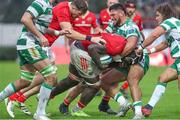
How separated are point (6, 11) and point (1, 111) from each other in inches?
742

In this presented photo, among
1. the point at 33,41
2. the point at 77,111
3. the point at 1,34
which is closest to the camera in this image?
the point at 33,41

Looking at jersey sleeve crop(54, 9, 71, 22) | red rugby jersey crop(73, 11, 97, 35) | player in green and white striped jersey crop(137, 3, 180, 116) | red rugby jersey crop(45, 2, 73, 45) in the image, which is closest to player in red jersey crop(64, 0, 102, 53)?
red rugby jersey crop(73, 11, 97, 35)

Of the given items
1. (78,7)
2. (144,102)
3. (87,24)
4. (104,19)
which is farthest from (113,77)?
(104,19)

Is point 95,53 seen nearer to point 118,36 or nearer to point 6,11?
point 118,36

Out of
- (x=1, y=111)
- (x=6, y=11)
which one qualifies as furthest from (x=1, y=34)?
(x=1, y=111)

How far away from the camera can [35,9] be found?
41.5 feet

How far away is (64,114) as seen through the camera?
14078mm

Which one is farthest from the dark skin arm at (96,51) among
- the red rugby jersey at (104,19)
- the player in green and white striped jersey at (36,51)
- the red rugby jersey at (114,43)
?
the red rugby jersey at (104,19)

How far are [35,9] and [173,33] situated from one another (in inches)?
97.4

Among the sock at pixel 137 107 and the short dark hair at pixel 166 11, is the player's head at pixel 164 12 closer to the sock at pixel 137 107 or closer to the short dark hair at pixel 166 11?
the short dark hair at pixel 166 11

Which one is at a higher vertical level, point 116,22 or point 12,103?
point 116,22

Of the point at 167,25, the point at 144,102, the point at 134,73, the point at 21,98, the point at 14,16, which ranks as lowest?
the point at 144,102

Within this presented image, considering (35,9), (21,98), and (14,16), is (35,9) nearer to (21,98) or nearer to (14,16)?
(21,98)

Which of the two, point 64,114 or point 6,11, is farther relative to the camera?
point 6,11
